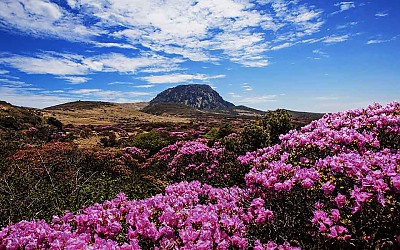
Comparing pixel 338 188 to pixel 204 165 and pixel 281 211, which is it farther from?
pixel 204 165

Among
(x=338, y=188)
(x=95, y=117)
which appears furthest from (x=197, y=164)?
(x=95, y=117)

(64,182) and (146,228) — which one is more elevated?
(146,228)

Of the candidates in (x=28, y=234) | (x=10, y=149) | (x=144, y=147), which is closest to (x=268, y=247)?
(x=28, y=234)

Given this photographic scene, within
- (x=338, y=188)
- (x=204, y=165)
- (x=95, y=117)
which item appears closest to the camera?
(x=338, y=188)

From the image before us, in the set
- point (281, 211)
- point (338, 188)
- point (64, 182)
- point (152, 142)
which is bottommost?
point (64, 182)

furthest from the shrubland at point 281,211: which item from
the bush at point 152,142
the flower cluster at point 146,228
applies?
the bush at point 152,142

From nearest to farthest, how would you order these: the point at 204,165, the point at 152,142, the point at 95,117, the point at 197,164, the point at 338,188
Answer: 1. the point at 338,188
2. the point at 204,165
3. the point at 197,164
4. the point at 152,142
5. the point at 95,117

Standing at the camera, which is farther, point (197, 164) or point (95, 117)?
point (95, 117)

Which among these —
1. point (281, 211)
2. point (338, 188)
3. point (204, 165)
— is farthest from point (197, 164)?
point (338, 188)

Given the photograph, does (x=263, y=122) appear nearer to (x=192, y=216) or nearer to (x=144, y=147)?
(x=144, y=147)

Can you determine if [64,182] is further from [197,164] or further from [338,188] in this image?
[338,188]

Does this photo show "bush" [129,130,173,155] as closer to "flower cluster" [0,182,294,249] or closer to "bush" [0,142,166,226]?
"bush" [0,142,166,226]

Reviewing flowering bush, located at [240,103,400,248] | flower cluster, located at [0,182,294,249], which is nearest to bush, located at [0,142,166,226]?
flower cluster, located at [0,182,294,249]

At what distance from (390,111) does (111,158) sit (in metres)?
10.1
